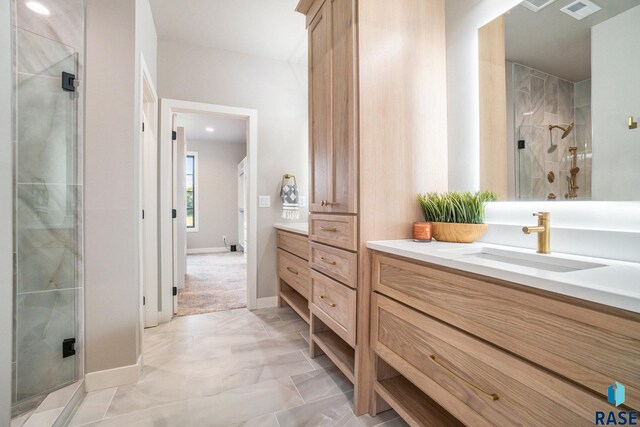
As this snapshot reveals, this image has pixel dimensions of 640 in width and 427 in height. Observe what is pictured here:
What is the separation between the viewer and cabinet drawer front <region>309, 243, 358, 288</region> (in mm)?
1430

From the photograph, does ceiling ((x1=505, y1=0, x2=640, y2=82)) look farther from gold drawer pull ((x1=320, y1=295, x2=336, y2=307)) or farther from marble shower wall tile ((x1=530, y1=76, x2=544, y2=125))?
gold drawer pull ((x1=320, y1=295, x2=336, y2=307))

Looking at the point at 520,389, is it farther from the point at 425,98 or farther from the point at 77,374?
the point at 77,374

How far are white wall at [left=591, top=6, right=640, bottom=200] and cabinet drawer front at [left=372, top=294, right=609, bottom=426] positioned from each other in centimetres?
81

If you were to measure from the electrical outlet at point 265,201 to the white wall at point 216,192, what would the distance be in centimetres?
426

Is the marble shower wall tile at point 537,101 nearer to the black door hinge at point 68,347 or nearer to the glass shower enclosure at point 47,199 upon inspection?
the glass shower enclosure at point 47,199

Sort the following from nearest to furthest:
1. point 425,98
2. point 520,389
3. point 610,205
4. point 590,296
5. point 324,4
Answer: point 590,296 < point 520,389 < point 610,205 < point 425,98 < point 324,4

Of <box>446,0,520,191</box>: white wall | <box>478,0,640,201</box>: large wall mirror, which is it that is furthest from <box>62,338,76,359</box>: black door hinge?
<box>478,0,640,201</box>: large wall mirror

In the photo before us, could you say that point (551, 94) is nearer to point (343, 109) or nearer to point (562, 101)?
point (562, 101)

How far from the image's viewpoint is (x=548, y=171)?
130 cm

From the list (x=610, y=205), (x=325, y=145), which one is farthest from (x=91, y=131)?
(x=610, y=205)

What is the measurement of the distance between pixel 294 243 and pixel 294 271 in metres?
0.25

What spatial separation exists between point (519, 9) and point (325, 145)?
1175 mm

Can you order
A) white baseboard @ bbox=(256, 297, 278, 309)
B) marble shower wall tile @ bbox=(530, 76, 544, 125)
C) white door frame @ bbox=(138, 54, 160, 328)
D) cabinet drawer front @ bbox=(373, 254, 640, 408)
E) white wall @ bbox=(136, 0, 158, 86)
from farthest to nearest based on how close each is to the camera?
1. white baseboard @ bbox=(256, 297, 278, 309)
2. white door frame @ bbox=(138, 54, 160, 328)
3. white wall @ bbox=(136, 0, 158, 86)
4. marble shower wall tile @ bbox=(530, 76, 544, 125)
5. cabinet drawer front @ bbox=(373, 254, 640, 408)

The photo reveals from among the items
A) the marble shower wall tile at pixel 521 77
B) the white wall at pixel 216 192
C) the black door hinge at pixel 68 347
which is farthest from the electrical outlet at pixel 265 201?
the white wall at pixel 216 192
